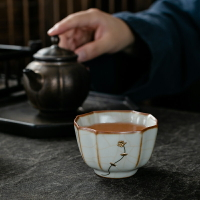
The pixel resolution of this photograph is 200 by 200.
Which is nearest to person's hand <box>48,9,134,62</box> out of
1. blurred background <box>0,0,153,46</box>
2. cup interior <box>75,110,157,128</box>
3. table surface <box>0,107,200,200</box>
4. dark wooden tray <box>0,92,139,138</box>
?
dark wooden tray <box>0,92,139,138</box>

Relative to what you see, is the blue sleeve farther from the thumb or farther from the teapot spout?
the teapot spout

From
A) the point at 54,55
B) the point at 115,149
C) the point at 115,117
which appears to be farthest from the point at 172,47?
the point at 115,149

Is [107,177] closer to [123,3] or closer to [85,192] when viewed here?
[85,192]

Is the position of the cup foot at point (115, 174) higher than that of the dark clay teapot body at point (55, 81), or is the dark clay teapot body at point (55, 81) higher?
the dark clay teapot body at point (55, 81)

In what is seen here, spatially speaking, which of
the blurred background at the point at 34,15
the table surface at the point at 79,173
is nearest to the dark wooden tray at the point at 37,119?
the table surface at the point at 79,173

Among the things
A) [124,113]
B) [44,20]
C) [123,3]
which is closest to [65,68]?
[124,113]

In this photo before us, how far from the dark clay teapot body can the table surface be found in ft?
0.37

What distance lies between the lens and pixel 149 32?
3.90 feet

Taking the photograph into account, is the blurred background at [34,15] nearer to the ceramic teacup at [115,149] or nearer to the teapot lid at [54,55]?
the teapot lid at [54,55]

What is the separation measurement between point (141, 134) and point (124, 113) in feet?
0.36

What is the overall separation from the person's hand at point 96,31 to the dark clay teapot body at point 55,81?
7.4 inches

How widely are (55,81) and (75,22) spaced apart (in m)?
0.29

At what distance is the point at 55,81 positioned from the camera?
877mm

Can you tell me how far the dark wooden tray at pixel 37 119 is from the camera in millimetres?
825
